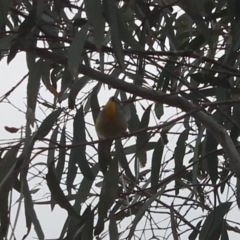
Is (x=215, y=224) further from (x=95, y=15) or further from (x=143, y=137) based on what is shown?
(x=95, y=15)

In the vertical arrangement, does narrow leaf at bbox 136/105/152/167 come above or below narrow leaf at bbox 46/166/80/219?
above

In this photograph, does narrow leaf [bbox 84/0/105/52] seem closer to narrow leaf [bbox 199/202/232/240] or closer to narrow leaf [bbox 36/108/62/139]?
narrow leaf [bbox 36/108/62/139]

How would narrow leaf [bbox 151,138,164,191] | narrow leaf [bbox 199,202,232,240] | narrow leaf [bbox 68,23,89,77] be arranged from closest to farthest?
narrow leaf [bbox 68,23,89,77], narrow leaf [bbox 199,202,232,240], narrow leaf [bbox 151,138,164,191]

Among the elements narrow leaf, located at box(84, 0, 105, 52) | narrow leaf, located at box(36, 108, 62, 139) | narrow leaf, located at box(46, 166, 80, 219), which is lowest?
narrow leaf, located at box(46, 166, 80, 219)

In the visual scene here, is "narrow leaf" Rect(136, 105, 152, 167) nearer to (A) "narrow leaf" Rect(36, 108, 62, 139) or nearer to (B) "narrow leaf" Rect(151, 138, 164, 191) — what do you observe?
(B) "narrow leaf" Rect(151, 138, 164, 191)

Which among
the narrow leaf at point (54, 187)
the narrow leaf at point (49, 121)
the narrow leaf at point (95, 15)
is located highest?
the narrow leaf at point (95, 15)

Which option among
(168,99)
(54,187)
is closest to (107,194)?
(54,187)

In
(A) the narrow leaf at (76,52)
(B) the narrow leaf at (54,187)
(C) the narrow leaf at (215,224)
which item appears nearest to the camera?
(A) the narrow leaf at (76,52)

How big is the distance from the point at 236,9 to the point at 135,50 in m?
0.32

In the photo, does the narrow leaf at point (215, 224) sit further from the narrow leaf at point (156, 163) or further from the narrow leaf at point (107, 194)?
the narrow leaf at point (107, 194)

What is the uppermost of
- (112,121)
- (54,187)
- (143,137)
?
(143,137)

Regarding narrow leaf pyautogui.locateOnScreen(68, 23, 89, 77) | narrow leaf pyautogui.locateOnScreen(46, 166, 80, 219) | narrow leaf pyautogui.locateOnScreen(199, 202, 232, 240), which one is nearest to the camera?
narrow leaf pyautogui.locateOnScreen(68, 23, 89, 77)

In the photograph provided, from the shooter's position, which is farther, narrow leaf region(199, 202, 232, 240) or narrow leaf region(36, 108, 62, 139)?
narrow leaf region(199, 202, 232, 240)

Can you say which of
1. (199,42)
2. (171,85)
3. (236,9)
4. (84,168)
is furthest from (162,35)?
(84,168)
